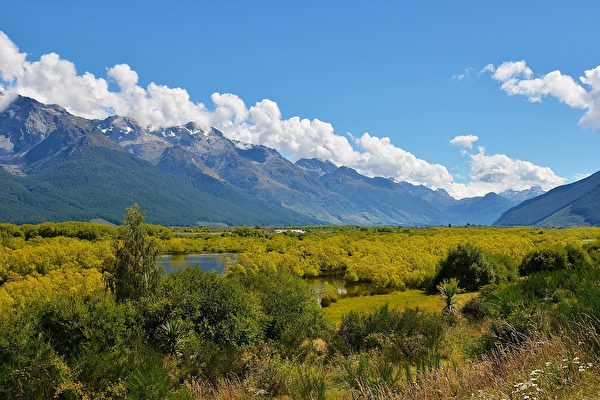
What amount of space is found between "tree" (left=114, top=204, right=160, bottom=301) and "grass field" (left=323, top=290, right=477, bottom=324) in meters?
21.2

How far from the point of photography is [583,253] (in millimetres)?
58500

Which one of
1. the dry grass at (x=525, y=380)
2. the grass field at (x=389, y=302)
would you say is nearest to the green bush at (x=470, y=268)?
the grass field at (x=389, y=302)

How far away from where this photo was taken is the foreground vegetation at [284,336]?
749 cm

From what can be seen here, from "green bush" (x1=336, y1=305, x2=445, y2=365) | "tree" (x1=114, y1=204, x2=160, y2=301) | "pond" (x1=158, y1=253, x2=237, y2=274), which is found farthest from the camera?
"pond" (x1=158, y1=253, x2=237, y2=274)

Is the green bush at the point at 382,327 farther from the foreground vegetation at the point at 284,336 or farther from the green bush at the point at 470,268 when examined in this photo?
the green bush at the point at 470,268

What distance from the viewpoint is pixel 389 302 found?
181 ft

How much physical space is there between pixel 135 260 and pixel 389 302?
32.5m

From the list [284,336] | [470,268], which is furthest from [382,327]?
Result: [470,268]

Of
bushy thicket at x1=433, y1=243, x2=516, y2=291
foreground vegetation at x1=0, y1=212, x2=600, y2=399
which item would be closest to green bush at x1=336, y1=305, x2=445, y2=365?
foreground vegetation at x1=0, y1=212, x2=600, y2=399

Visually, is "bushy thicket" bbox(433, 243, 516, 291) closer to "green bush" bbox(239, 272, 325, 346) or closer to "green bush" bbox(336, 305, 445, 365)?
"green bush" bbox(239, 272, 325, 346)

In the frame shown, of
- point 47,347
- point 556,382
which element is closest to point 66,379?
point 47,347

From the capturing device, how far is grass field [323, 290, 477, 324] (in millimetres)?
50984

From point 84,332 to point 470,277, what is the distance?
49.9 m

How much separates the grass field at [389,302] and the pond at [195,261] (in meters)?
39.7
